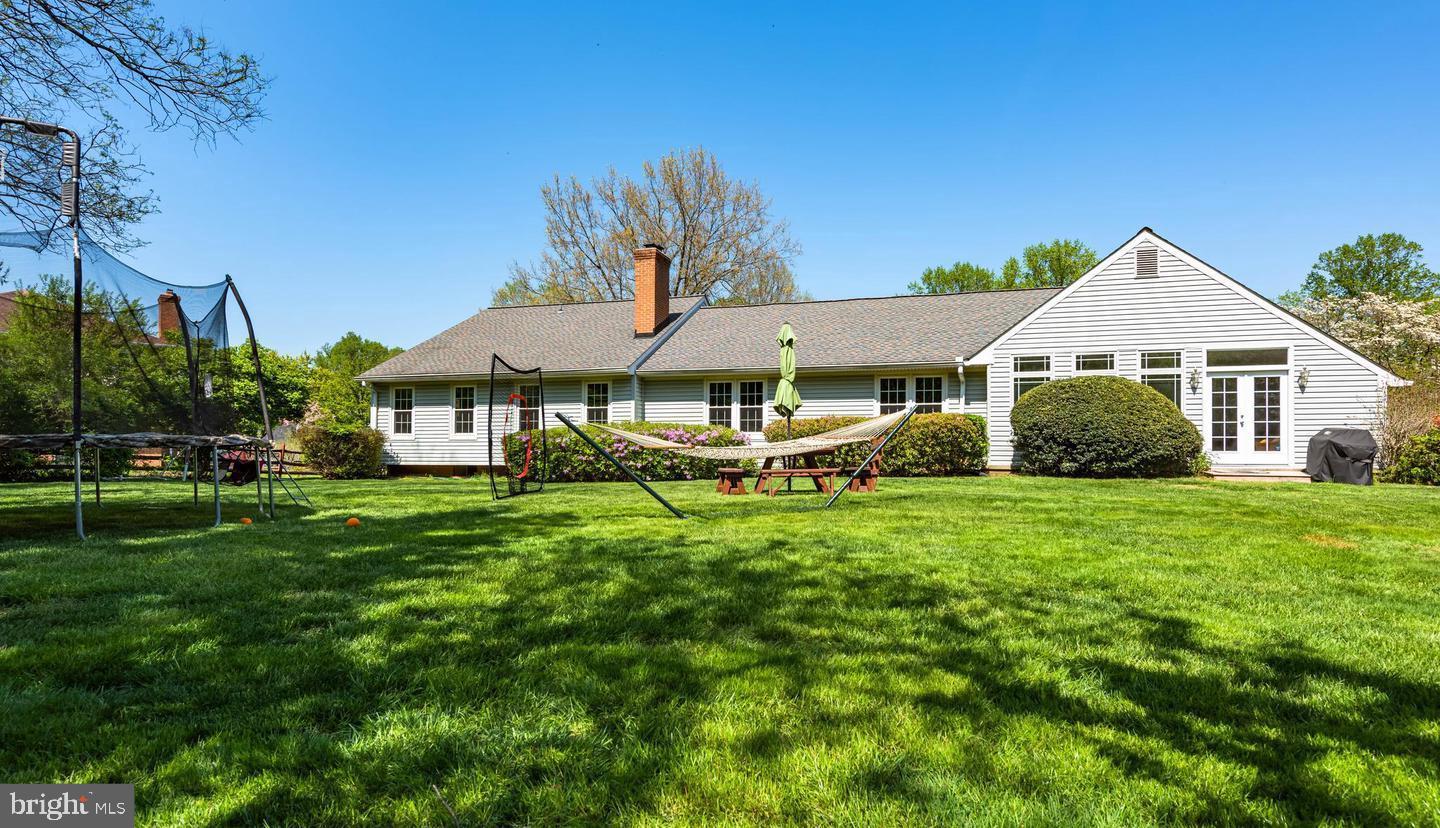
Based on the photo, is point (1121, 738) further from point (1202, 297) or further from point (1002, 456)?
point (1202, 297)

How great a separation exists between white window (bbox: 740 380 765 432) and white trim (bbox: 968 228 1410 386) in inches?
197

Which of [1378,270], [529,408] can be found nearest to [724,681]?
[529,408]

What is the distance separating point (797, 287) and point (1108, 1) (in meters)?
20.4

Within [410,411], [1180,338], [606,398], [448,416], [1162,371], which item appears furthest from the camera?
[410,411]

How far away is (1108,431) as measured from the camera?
44.5 feet

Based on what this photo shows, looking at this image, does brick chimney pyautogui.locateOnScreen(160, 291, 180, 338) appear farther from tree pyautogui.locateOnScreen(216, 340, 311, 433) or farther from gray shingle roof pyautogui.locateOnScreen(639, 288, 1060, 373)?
tree pyautogui.locateOnScreen(216, 340, 311, 433)

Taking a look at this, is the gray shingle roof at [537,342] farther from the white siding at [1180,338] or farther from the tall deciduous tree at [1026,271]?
the tall deciduous tree at [1026,271]

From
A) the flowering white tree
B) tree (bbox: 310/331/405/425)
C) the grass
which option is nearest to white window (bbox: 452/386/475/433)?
tree (bbox: 310/331/405/425)

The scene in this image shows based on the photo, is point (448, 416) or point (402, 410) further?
point (402, 410)

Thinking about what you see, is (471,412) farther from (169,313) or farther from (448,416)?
(169,313)

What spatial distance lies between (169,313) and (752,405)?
12661 millimetres

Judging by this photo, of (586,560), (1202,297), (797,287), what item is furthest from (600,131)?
(586,560)

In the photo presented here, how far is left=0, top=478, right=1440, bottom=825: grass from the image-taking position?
5.76 ft

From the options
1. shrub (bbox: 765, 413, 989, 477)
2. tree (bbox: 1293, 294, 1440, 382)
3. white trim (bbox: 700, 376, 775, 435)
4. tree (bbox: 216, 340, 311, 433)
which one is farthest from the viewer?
tree (bbox: 1293, 294, 1440, 382)
